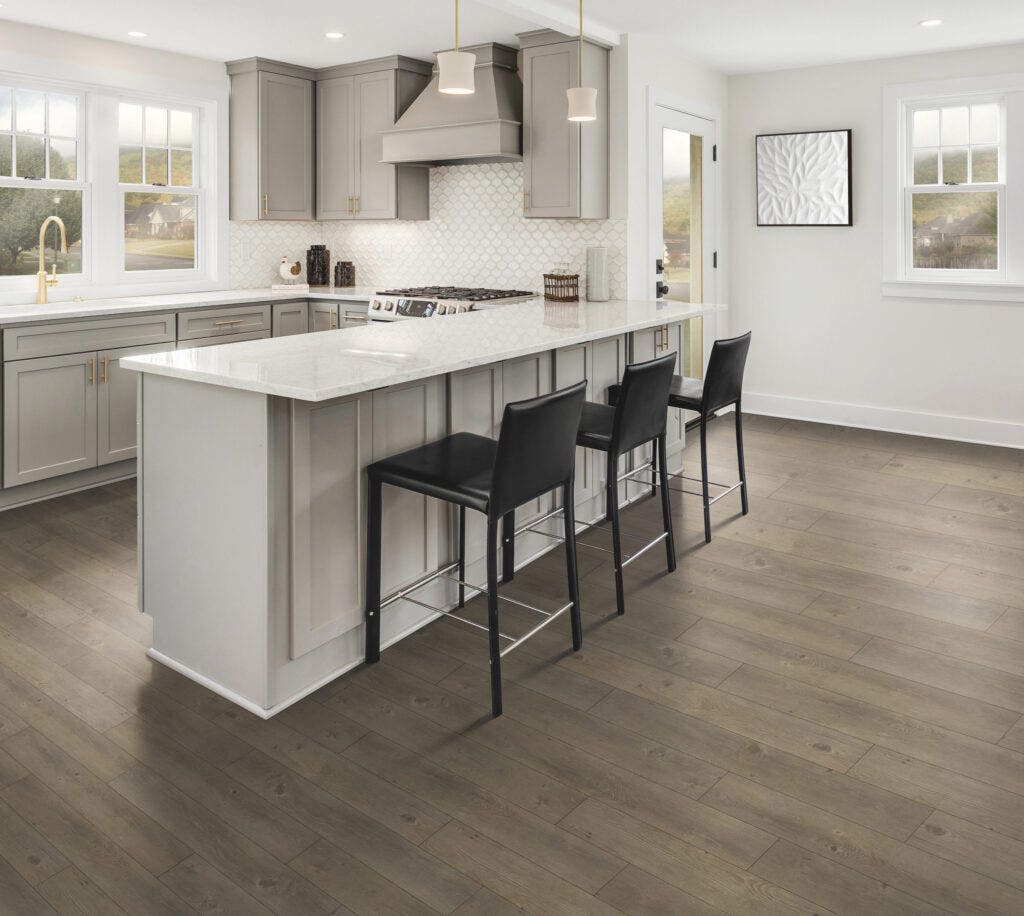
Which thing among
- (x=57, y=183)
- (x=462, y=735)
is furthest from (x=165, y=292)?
(x=462, y=735)

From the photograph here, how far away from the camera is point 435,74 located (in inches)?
224

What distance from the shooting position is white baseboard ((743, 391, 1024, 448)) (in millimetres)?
5656

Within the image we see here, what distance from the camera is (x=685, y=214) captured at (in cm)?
590

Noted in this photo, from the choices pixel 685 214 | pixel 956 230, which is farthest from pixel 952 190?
pixel 685 214

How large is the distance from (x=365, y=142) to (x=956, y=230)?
12.6 ft

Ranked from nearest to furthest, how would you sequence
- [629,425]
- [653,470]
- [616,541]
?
[616,541] → [629,425] → [653,470]

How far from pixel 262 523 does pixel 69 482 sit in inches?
108

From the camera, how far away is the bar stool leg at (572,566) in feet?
9.20

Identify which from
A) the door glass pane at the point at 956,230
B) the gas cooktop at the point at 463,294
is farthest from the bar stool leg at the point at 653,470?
the door glass pane at the point at 956,230

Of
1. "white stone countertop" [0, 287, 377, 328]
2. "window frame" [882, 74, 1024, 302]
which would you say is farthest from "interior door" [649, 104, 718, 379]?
"white stone countertop" [0, 287, 377, 328]

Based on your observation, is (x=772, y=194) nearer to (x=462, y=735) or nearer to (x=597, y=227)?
(x=597, y=227)

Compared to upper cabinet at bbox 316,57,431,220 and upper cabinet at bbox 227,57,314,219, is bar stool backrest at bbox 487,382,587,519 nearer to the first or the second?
upper cabinet at bbox 316,57,431,220

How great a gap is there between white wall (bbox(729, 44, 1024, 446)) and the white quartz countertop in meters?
2.39

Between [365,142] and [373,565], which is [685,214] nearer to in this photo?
[365,142]
